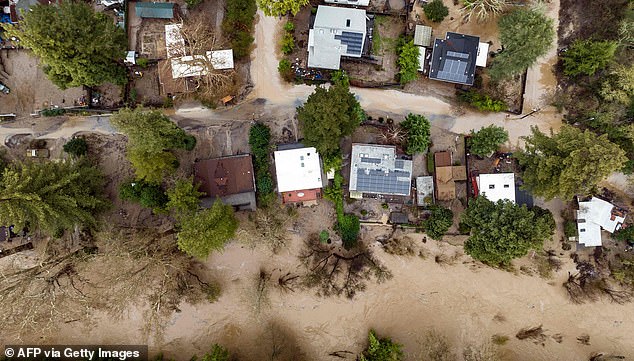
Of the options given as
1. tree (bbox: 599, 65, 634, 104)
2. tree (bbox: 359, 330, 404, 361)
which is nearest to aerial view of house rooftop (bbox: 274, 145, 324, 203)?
tree (bbox: 359, 330, 404, 361)

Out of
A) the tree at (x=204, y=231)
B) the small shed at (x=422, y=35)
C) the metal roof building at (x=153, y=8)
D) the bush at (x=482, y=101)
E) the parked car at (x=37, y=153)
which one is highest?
the metal roof building at (x=153, y=8)

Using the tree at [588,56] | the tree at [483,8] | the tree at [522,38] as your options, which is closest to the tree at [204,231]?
the tree at [522,38]

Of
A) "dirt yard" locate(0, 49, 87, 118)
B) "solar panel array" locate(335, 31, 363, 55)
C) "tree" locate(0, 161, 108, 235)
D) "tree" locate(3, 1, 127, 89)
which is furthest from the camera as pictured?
"dirt yard" locate(0, 49, 87, 118)

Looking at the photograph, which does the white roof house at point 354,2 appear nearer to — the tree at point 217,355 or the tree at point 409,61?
the tree at point 409,61

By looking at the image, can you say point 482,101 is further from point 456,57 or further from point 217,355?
point 217,355

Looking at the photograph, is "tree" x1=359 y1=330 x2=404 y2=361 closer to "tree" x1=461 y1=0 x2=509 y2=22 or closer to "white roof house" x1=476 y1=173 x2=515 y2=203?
→ "white roof house" x1=476 y1=173 x2=515 y2=203

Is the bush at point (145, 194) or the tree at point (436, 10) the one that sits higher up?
the tree at point (436, 10)

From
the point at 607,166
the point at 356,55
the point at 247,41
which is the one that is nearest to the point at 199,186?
the point at 247,41

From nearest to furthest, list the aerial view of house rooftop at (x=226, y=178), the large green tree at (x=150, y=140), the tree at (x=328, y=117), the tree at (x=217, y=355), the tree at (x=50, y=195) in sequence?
the tree at (x=50, y=195) → the large green tree at (x=150, y=140) → the tree at (x=328, y=117) → the tree at (x=217, y=355) → the aerial view of house rooftop at (x=226, y=178)
